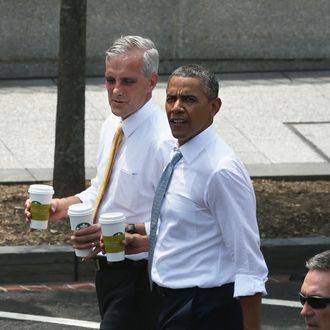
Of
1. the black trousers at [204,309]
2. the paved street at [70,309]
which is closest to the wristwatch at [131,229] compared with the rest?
the black trousers at [204,309]

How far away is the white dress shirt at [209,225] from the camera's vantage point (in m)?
5.29

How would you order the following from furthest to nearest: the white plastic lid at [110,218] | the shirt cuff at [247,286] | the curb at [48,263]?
the curb at [48,263]
the white plastic lid at [110,218]
the shirt cuff at [247,286]

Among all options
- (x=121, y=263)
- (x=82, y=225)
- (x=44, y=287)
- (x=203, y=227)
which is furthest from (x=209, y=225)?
(x=44, y=287)

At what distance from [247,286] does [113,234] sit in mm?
676

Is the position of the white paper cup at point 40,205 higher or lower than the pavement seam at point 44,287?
higher

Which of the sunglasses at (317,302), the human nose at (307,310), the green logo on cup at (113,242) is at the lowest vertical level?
the green logo on cup at (113,242)

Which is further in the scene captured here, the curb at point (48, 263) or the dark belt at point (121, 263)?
the curb at point (48, 263)

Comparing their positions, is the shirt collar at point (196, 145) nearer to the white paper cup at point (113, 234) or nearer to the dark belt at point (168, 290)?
the white paper cup at point (113, 234)

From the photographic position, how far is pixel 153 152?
5.97 m

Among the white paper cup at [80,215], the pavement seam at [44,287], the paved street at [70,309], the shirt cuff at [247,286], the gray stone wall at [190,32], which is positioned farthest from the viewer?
the gray stone wall at [190,32]

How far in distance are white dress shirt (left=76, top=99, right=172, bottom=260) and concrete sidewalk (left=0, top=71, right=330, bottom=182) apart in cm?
556

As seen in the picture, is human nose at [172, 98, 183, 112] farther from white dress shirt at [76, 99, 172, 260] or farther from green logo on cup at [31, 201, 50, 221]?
green logo on cup at [31, 201, 50, 221]

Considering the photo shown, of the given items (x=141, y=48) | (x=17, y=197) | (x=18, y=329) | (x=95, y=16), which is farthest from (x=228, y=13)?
(x=141, y=48)

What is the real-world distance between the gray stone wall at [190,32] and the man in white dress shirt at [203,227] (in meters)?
9.67
